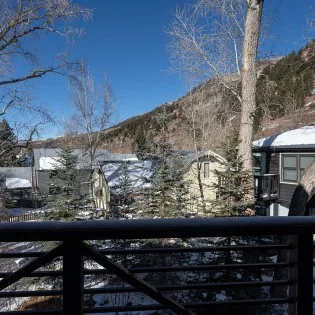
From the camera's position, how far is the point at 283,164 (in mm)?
14484

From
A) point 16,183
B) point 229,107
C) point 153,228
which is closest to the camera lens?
point 153,228

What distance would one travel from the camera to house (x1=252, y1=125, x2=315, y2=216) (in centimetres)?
1349

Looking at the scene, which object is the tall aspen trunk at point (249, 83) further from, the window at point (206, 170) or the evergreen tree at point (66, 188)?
the window at point (206, 170)

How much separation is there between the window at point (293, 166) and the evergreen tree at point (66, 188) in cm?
933

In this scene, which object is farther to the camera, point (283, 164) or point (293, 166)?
point (283, 164)

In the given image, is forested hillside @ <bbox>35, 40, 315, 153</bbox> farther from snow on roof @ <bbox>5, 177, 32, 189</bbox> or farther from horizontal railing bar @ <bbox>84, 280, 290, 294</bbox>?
horizontal railing bar @ <bbox>84, 280, 290, 294</bbox>

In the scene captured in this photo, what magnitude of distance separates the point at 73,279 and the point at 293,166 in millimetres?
14167

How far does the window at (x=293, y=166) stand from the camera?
13.4 meters

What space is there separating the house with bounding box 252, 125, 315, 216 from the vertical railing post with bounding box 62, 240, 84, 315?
13.3 metres

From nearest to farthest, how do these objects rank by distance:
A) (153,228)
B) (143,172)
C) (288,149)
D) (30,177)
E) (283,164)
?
(153,228) → (288,149) → (283,164) → (143,172) → (30,177)

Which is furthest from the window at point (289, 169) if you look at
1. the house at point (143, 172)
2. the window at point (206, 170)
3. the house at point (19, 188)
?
the house at point (19, 188)

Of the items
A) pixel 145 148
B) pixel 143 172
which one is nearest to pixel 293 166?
pixel 143 172

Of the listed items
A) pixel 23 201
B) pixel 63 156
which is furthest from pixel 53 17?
pixel 23 201

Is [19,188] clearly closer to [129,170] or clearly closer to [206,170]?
[129,170]
